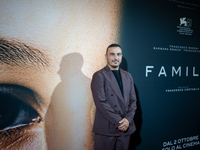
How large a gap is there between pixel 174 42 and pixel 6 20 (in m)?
2.30

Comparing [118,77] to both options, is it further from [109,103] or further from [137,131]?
[137,131]

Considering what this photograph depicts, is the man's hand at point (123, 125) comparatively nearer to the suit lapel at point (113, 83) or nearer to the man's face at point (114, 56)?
the suit lapel at point (113, 83)

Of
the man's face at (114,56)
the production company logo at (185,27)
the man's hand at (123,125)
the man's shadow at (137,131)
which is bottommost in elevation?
the man's shadow at (137,131)

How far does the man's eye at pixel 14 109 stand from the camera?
1.57 m

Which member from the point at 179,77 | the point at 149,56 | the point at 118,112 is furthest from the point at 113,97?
the point at 179,77

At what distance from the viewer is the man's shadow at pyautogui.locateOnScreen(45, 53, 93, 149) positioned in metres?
1.79

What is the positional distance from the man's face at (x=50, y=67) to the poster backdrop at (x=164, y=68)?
389mm

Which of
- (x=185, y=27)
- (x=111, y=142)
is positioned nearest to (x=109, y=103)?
(x=111, y=142)

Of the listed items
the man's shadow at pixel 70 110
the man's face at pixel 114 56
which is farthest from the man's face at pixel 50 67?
the man's face at pixel 114 56

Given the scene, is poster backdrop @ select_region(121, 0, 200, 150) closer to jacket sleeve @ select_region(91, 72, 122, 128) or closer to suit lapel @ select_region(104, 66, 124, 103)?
suit lapel @ select_region(104, 66, 124, 103)

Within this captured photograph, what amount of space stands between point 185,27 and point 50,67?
220 cm

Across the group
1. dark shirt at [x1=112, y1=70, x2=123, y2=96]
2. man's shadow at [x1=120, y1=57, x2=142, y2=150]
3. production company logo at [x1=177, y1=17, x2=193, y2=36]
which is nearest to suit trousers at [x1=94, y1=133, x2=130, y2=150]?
dark shirt at [x1=112, y1=70, x2=123, y2=96]

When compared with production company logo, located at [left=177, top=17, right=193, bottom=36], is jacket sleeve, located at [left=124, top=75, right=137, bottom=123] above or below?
below

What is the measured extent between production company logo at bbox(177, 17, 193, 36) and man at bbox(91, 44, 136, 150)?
1.47m
